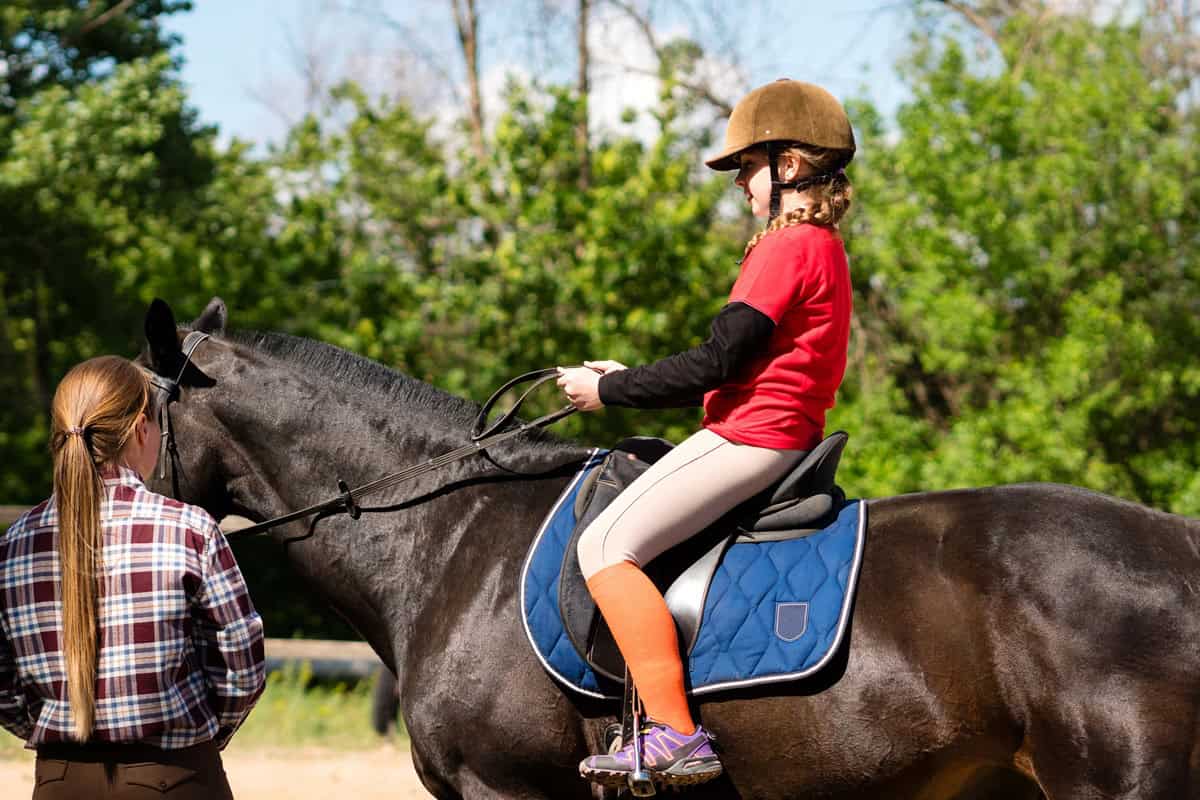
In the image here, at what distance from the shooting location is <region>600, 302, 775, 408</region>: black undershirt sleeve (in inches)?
124

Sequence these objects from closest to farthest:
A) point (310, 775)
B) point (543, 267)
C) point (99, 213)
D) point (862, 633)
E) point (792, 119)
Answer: point (862, 633), point (792, 119), point (310, 775), point (543, 267), point (99, 213)

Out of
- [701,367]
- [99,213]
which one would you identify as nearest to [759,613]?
[701,367]

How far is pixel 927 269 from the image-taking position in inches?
399

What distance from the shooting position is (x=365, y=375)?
381cm

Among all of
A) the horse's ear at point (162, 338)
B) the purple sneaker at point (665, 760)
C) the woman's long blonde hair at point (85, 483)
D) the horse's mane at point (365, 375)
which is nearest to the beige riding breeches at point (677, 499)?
the purple sneaker at point (665, 760)

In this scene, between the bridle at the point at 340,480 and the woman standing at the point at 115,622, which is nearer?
the woman standing at the point at 115,622

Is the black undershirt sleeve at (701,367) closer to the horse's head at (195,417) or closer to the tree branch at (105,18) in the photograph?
the horse's head at (195,417)

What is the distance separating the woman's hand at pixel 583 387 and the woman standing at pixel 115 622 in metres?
1.17

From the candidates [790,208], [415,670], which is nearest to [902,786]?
[415,670]

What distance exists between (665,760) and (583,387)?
1.06 meters

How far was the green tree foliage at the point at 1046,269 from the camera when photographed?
960 cm

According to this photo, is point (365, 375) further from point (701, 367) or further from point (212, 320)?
point (701, 367)

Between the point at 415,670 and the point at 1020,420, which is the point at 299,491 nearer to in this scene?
the point at 415,670

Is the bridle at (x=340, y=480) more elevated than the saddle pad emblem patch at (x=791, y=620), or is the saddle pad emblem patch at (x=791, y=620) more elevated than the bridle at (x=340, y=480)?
the bridle at (x=340, y=480)
